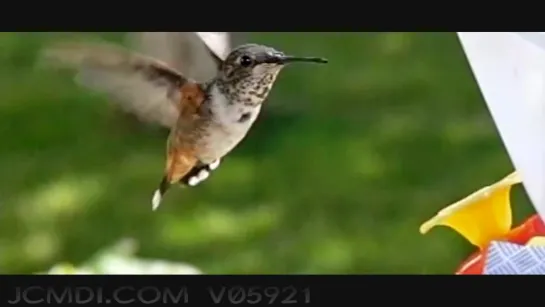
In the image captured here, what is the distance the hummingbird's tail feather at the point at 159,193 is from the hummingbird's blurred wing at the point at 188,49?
0.75 ft

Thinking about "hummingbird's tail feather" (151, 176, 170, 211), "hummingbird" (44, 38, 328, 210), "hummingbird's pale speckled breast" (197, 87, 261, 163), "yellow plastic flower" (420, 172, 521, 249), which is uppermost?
"hummingbird" (44, 38, 328, 210)

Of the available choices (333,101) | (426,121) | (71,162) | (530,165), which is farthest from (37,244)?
(530,165)

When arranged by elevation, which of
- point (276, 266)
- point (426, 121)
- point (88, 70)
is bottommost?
point (276, 266)

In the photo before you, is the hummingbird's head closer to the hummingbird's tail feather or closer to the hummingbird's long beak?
the hummingbird's long beak

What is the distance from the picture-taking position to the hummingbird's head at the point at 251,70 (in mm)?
2172

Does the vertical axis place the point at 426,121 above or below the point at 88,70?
below

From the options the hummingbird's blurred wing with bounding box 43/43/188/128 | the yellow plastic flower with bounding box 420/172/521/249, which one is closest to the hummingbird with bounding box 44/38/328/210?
the hummingbird's blurred wing with bounding box 43/43/188/128


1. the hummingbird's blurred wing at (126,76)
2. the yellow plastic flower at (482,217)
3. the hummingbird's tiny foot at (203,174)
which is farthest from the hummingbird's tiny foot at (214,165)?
the yellow plastic flower at (482,217)

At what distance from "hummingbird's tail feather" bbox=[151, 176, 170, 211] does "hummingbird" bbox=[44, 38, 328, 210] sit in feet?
0.31

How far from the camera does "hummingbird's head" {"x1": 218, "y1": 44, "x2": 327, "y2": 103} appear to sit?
217 cm
